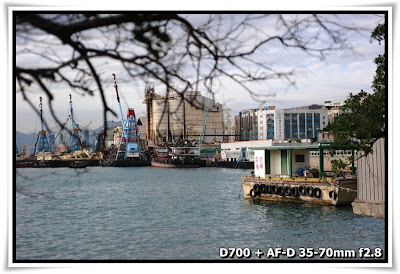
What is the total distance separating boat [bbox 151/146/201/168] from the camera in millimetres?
70688

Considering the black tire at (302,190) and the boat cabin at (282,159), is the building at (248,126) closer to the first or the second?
the boat cabin at (282,159)

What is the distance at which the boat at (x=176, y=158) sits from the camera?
7069 cm

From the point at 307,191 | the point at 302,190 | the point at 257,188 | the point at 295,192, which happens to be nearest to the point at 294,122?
the point at 257,188

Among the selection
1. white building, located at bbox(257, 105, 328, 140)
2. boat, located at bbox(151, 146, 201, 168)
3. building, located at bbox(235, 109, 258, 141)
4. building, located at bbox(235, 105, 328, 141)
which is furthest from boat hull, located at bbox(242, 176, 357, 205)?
building, located at bbox(235, 109, 258, 141)

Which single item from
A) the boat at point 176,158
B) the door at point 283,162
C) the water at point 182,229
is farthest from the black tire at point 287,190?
the boat at point 176,158

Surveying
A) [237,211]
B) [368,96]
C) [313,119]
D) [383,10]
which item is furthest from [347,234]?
[313,119]

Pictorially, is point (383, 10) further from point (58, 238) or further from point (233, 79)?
point (58, 238)

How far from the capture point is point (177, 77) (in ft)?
11.9

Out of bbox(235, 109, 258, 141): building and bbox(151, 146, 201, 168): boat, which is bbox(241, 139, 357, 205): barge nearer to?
bbox(151, 146, 201, 168): boat

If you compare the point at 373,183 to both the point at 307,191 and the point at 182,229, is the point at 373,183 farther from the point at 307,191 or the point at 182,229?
the point at 307,191

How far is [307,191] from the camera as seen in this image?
18734 millimetres

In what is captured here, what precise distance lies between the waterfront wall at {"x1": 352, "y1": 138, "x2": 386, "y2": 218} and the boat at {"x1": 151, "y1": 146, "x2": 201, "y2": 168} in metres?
58.8

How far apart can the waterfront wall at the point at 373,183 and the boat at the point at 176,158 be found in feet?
193
